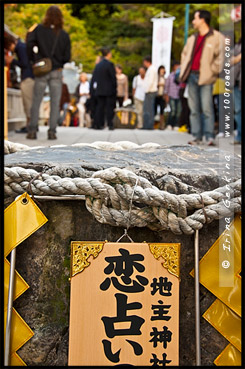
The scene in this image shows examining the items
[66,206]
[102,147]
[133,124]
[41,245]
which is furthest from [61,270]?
[133,124]

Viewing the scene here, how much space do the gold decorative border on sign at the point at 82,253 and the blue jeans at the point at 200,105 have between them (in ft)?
15.4

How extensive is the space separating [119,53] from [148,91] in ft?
50.2

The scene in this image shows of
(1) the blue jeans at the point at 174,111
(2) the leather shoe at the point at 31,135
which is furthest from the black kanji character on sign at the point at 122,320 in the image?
(1) the blue jeans at the point at 174,111

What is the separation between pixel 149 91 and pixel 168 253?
33.7ft

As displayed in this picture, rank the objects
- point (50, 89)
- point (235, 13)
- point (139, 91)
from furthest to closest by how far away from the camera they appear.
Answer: point (139, 91) < point (50, 89) < point (235, 13)

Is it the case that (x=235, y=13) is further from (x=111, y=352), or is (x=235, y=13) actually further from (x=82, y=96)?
(x=82, y=96)

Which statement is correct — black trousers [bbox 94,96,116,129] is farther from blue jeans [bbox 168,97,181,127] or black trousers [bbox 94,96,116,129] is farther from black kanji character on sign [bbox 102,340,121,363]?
black kanji character on sign [bbox 102,340,121,363]

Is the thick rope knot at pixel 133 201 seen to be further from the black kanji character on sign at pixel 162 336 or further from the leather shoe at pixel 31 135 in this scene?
the leather shoe at pixel 31 135

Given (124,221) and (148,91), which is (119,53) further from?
(124,221)

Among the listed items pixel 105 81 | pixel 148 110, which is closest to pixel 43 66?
pixel 105 81

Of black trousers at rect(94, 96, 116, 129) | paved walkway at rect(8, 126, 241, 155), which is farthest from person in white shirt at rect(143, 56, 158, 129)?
paved walkway at rect(8, 126, 241, 155)

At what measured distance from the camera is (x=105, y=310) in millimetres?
1356

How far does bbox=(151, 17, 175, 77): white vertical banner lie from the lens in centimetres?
1675

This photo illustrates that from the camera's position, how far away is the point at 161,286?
1374 millimetres
